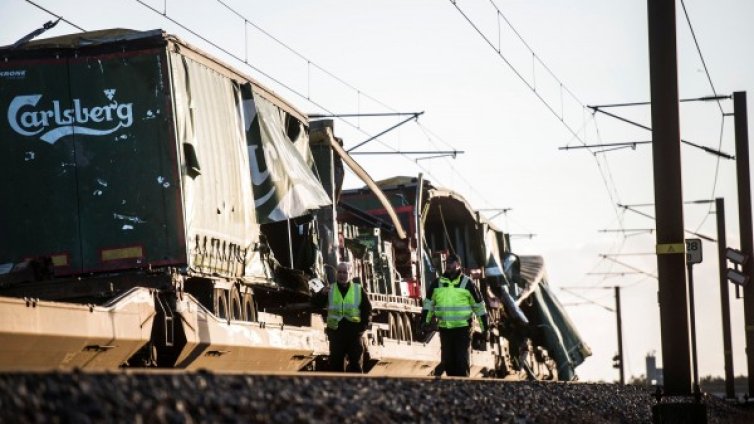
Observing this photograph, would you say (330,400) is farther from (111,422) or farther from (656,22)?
(656,22)

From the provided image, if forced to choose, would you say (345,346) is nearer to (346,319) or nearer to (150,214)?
(346,319)

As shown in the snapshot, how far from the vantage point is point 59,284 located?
15.5m

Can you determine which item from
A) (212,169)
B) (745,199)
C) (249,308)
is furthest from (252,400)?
(745,199)

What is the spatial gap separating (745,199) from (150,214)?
22356 mm

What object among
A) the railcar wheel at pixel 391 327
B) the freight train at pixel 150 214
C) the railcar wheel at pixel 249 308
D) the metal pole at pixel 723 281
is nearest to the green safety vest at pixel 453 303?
the freight train at pixel 150 214

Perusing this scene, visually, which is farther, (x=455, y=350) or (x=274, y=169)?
(x=274, y=169)

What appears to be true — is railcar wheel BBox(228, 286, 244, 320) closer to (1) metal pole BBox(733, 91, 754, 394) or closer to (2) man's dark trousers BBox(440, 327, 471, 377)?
(2) man's dark trousers BBox(440, 327, 471, 377)

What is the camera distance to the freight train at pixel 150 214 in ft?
47.0

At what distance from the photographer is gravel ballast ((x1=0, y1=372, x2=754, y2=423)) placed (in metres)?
6.83

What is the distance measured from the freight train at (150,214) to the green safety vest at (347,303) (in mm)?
1095

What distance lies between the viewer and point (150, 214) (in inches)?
625

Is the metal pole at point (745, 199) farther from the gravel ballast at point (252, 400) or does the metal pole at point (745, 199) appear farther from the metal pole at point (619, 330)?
the metal pole at point (619, 330)

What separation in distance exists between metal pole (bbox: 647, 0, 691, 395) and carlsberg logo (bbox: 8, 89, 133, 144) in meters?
6.41

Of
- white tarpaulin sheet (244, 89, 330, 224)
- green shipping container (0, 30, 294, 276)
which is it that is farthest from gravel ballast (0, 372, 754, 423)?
white tarpaulin sheet (244, 89, 330, 224)
